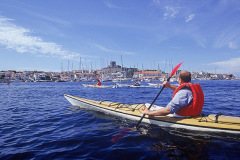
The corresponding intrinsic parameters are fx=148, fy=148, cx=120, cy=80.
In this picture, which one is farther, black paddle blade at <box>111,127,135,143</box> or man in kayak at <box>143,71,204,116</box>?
black paddle blade at <box>111,127,135,143</box>

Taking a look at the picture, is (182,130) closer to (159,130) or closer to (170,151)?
(159,130)

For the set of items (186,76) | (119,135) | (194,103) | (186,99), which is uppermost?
(186,76)

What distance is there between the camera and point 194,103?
425cm

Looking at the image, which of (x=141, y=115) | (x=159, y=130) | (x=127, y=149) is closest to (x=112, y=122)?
(x=141, y=115)

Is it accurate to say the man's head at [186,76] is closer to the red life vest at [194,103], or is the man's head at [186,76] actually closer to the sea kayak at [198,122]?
the red life vest at [194,103]

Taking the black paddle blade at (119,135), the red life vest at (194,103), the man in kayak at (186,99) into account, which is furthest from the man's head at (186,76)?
the black paddle blade at (119,135)

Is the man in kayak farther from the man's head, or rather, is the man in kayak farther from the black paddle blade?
the black paddle blade

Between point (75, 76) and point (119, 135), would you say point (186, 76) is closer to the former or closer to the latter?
point (119, 135)

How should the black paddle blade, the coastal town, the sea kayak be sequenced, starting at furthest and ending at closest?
the coastal town < the black paddle blade < the sea kayak

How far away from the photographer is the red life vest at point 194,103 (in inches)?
164

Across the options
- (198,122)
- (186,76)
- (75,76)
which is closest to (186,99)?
(186,76)

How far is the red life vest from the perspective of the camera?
4176 millimetres

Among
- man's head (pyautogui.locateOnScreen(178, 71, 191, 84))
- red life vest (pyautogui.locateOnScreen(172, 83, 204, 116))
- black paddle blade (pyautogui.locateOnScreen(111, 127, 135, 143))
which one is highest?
man's head (pyautogui.locateOnScreen(178, 71, 191, 84))

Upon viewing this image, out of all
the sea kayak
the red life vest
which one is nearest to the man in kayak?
the red life vest
